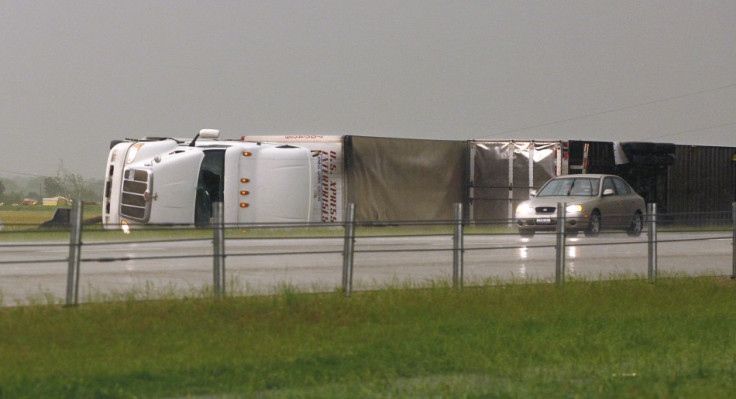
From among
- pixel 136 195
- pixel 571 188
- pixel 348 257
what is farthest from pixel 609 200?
pixel 348 257

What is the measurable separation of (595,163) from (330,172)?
7.89 metres

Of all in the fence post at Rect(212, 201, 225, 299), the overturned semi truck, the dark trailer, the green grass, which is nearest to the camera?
the green grass

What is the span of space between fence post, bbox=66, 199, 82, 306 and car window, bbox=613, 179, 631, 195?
18.7 metres

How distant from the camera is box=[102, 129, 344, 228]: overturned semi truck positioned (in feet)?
80.1

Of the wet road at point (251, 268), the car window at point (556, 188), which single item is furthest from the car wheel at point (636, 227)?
the car window at point (556, 188)

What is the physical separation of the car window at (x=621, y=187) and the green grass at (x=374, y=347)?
14006mm

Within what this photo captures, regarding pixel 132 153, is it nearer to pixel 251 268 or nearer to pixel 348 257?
pixel 251 268

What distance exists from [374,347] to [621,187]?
64.1 feet

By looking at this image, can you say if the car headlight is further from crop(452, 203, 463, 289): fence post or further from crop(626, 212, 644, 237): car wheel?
crop(452, 203, 463, 289): fence post

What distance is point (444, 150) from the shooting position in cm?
3122

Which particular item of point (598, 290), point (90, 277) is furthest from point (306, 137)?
point (90, 277)

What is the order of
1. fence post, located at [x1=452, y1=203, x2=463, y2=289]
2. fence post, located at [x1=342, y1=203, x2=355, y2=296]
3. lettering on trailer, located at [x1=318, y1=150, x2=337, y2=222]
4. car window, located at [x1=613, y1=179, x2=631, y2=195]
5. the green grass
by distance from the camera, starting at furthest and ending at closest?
car window, located at [x1=613, y1=179, x2=631, y2=195]
lettering on trailer, located at [x1=318, y1=150, x2=337, y2=222]
fence post, located at [x1=452, y1=203, x2=463, y2=289]
fence post, located at [x1=342, y1=203, x2=355, y2=296]
the green grass

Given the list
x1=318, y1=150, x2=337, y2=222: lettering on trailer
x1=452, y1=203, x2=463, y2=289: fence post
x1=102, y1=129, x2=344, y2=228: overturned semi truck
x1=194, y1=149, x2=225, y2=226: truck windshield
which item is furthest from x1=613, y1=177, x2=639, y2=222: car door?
x1=452, y1=203, x2=463, y2=289: fence post

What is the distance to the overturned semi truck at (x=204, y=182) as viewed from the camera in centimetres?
2441
